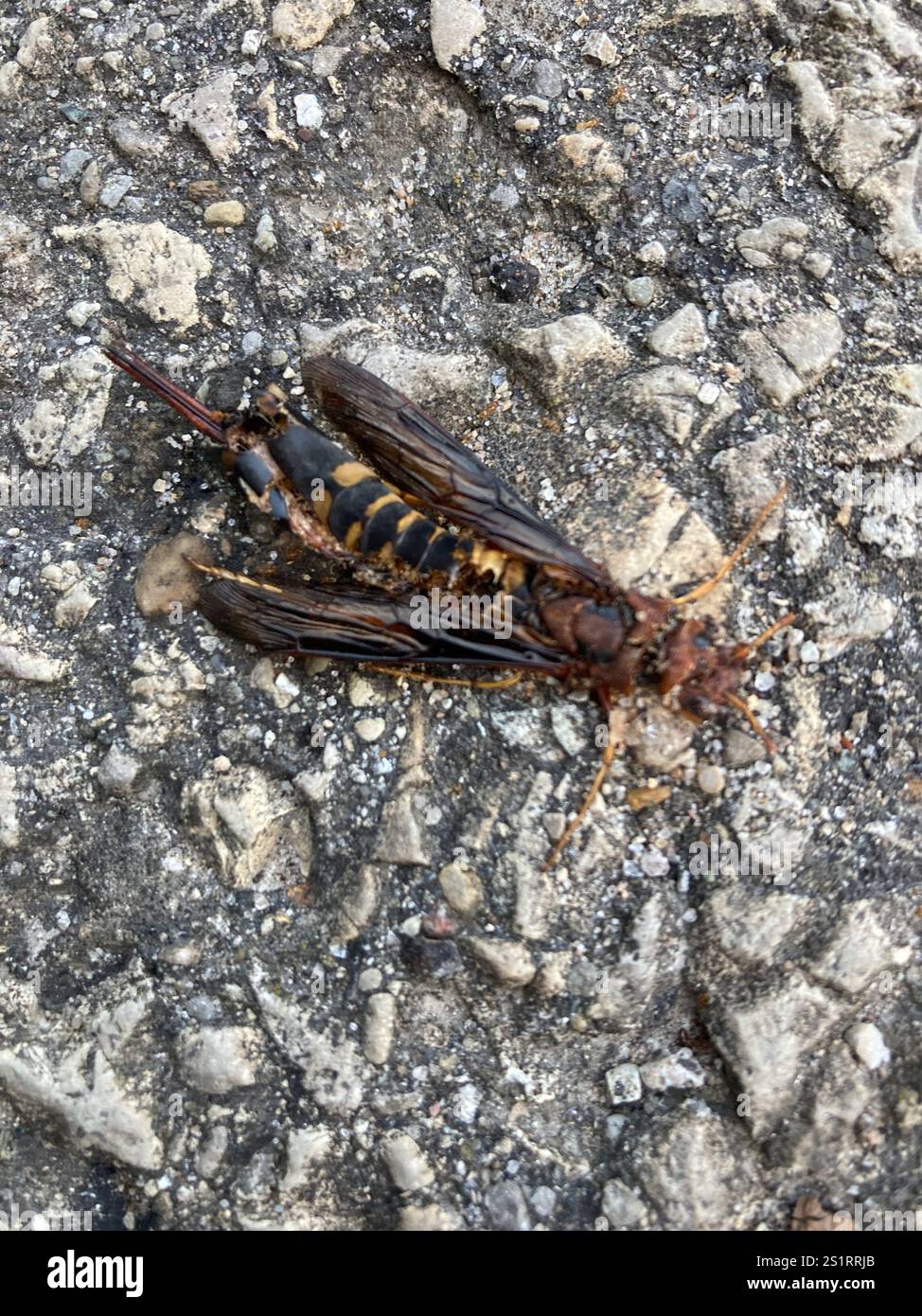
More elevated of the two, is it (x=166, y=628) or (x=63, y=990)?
(x=166, y=628)

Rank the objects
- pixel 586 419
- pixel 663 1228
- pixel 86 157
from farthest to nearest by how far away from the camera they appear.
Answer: pixel 86 157 → pixel 586 419 → pixel 663 1228

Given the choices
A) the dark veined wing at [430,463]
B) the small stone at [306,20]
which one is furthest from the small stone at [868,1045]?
the small stone at [306,20]

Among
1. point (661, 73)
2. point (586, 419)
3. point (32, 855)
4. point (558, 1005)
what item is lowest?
point (558, 1005)

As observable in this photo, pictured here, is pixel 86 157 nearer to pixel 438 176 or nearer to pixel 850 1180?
pixel 438 176

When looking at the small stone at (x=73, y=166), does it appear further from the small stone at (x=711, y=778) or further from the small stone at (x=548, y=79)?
the small stone at (x=711, y=778)

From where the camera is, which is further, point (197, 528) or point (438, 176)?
point (438, 176)

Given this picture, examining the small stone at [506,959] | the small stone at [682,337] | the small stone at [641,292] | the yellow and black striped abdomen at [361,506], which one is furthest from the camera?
the small stone at [641,292]

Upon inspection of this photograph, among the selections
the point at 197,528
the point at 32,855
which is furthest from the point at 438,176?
the point at 32,855
